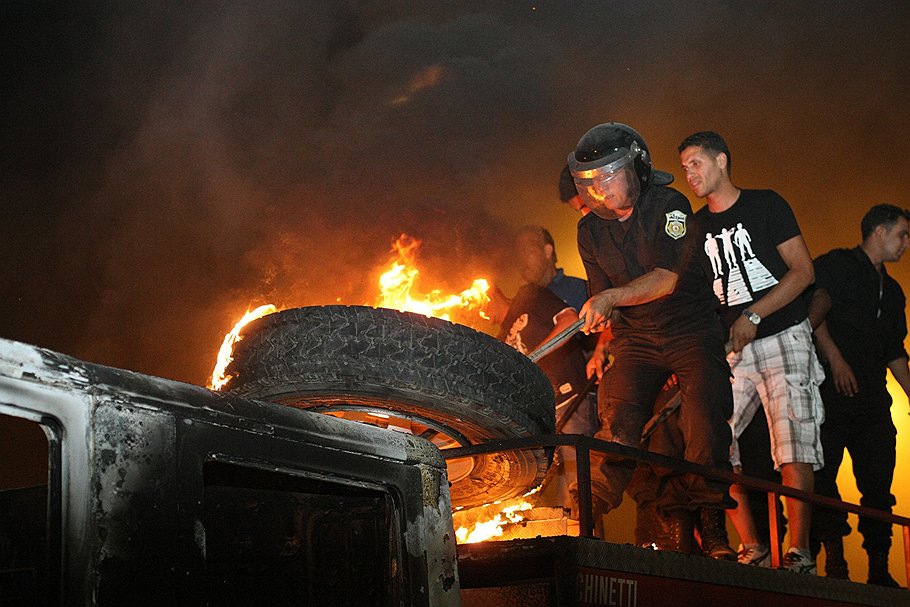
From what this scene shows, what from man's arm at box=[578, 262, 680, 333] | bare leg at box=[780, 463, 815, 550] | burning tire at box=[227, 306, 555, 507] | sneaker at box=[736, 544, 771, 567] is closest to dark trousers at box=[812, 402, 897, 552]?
bare leg at box=[780, 463, 815, 550]

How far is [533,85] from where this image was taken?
11.0m

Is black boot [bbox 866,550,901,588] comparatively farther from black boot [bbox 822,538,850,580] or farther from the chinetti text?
the chinetti text

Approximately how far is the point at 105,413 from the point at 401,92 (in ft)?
32.5

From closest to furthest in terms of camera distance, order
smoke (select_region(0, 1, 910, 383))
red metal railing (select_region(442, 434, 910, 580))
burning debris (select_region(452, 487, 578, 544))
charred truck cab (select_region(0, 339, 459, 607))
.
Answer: charred truck cab (select_region(0, 339, 459, 607)) < red metal railing (select_region(442, 434, 910, 580)) < burning debris (select_region(452, 487, 578, 544)) < smoke (select_region(0, 1, 910, 383))

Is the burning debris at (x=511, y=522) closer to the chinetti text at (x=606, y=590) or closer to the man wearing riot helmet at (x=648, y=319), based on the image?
the man wearing riot helmet at (x=648, y=319)

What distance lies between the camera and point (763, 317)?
516cm

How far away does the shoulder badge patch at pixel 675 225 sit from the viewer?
488 cm

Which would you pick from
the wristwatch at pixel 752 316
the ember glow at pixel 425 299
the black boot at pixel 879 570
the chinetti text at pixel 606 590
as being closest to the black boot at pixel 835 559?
the black boot at pixel 879 570

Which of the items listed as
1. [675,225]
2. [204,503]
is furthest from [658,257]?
[204,503]

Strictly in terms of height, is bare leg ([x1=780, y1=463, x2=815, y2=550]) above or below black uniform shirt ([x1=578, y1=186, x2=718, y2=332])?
below

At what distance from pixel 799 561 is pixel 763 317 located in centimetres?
131

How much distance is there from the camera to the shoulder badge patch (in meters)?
4.88

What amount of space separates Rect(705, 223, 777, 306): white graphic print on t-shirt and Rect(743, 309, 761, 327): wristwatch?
29 cm

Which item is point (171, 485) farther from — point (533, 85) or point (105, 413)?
point (533, 85)
